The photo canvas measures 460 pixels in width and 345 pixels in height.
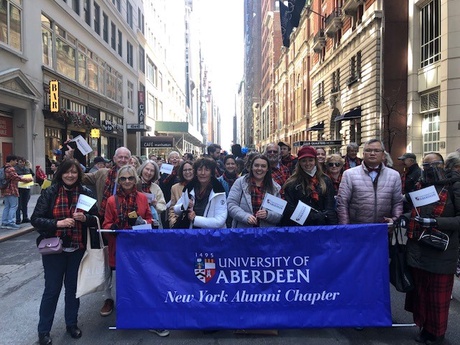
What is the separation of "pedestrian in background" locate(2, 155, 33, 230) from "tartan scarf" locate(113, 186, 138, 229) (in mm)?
7010

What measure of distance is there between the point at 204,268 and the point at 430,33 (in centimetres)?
1927

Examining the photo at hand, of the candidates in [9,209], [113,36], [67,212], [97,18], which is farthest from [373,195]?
[113,36]

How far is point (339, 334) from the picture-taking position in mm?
4215

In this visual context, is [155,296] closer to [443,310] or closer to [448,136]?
[443,310]

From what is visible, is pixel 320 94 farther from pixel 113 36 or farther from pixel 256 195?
pixel 256 195

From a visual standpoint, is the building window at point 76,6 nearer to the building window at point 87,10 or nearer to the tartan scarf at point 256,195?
the building window at point 87,10

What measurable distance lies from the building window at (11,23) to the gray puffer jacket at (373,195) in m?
16.0

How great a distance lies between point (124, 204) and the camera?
452 cm

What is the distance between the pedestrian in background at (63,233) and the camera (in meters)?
3.94

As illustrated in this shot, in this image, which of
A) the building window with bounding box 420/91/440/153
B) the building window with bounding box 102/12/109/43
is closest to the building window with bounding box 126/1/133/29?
the building window with bounding box 102/12/109/43

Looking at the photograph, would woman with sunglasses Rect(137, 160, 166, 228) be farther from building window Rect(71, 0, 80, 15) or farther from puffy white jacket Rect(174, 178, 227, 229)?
building window Rect(71, 0, 80, 15)

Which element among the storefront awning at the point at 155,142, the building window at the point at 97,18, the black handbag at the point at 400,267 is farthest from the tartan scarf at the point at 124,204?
the storefront awning at the point at 155,142

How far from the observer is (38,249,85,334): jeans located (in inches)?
157

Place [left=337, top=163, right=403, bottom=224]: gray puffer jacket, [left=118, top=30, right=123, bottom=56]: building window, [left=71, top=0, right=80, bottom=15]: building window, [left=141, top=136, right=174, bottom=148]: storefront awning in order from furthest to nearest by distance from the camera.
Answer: [left=141, top=136, right=174, bottom=148]: storefront awning, [left=118, top=30, right=123, bottom=56]: building window, [left=71, top=0, right=80, bottom=15]: building window, [left=337, top=163, right=403, bottom=224]: gray puffer jacket
